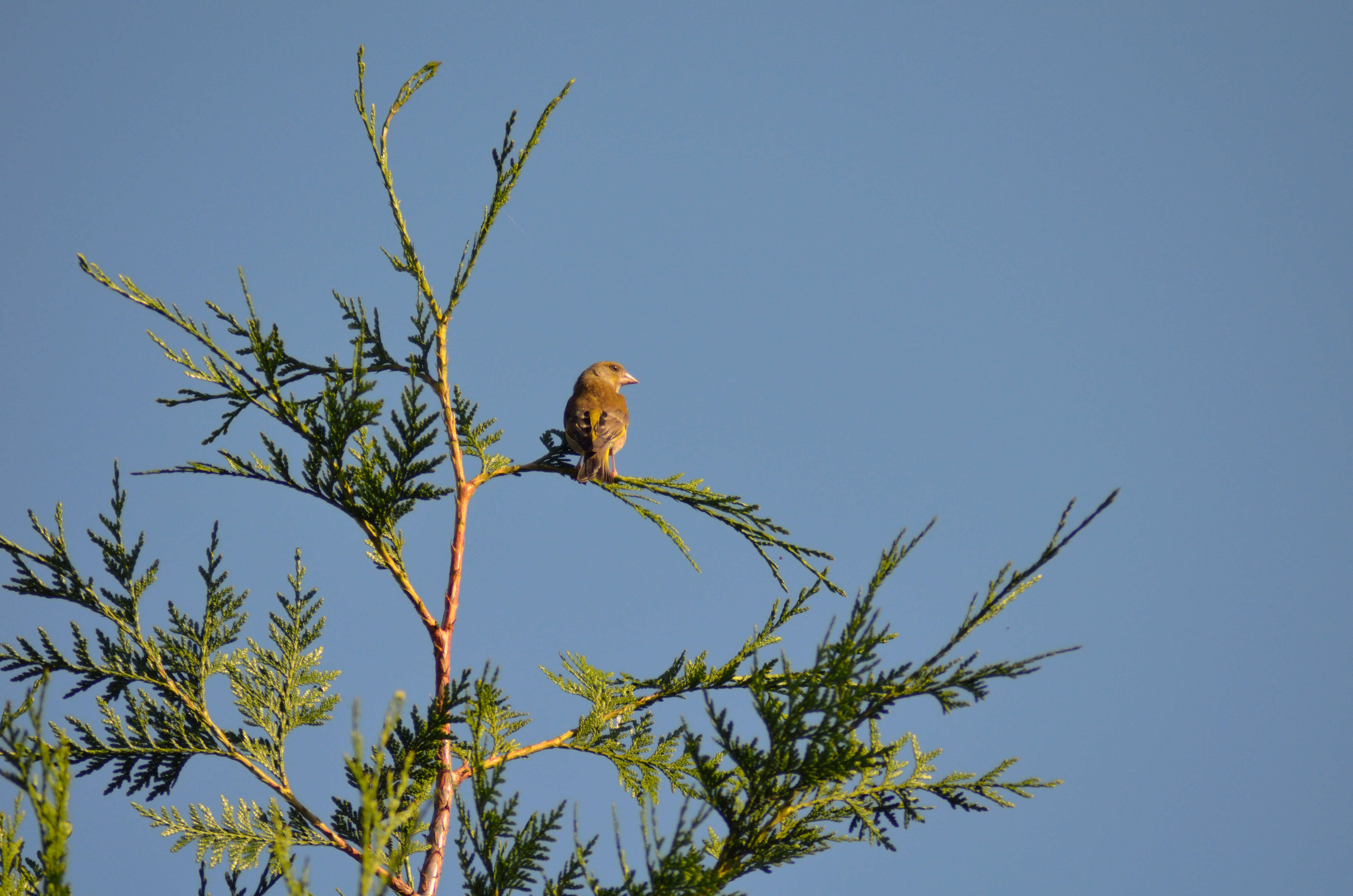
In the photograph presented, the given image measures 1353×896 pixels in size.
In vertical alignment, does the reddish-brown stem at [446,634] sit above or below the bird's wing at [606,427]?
below

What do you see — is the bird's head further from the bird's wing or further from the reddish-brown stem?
the reddish-brown stem

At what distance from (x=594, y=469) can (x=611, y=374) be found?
4.19 m

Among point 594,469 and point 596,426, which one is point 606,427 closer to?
point 596,426

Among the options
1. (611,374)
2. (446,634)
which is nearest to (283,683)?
(446,634)

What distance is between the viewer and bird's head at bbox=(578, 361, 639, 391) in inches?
390

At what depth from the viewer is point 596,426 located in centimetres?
695

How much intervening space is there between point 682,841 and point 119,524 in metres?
3.17

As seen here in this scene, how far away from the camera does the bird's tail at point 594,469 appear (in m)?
5.88

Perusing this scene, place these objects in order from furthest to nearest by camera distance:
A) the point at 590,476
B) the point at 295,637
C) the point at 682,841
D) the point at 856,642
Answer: the point at 590,476 < the point at 295,637 < the point at 856,642 < the point at 682,841

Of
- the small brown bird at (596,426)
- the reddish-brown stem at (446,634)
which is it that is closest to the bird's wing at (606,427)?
the small brown bird at (596,426)

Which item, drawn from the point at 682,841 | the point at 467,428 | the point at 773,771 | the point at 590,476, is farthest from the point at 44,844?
the point at 590,476

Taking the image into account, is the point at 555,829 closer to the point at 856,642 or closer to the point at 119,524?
the point at 856,642

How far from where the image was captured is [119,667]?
4.68m

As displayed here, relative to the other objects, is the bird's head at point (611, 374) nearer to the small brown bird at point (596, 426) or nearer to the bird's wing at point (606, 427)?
the small brown bird at point (596, 426)
